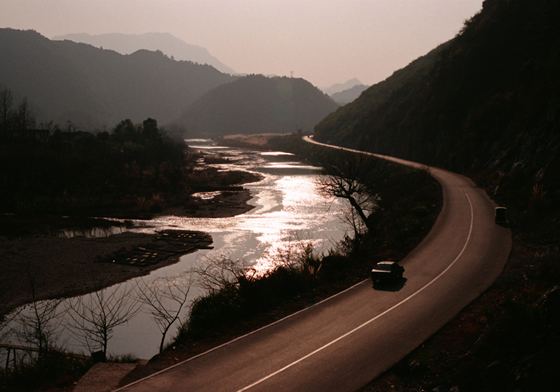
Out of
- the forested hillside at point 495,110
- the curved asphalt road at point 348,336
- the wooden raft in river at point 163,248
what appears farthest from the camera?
the forested hillside at point 495,110

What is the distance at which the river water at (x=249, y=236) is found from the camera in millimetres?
23953

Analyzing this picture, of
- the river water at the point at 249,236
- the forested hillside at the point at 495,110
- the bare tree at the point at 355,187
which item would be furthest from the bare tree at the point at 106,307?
the forested hillside at the point at 495,110

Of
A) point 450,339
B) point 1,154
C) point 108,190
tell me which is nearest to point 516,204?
point 450,339

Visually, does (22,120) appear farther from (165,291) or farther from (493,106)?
(493,106)

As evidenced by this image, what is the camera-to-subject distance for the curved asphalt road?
13.9m

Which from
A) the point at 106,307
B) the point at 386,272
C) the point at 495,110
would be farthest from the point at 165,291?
the point at 495,110

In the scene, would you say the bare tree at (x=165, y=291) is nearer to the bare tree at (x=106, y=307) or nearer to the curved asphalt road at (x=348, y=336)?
the bare tree at (x=106, y=307)

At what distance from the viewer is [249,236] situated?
47688 millimetres

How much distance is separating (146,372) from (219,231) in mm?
36031

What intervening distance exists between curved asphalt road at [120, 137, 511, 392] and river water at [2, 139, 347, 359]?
7.96m

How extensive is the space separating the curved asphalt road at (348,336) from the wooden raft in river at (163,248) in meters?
23.3

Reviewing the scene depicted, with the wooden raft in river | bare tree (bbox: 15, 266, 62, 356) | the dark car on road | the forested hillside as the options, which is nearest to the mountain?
the forested hillside

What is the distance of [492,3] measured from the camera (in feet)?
281

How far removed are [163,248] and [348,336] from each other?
2968 cm
